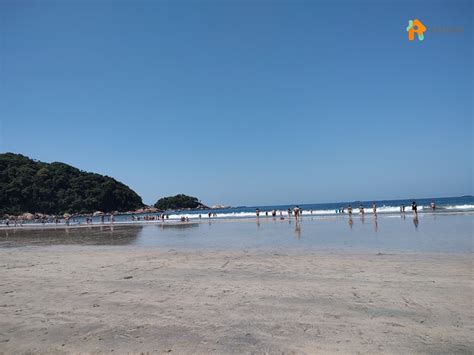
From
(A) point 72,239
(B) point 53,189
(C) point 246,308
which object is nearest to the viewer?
(C) point 246,308

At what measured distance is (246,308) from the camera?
24.5 ft

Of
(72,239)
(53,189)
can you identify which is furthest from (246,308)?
(53,189)

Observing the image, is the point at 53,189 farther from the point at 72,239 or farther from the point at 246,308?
the point at 246,308

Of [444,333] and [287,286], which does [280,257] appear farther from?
[444,333]

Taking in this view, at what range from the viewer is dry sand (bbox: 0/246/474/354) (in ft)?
18.5

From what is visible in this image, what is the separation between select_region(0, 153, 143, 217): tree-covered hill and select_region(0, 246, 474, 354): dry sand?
13283 centimetres

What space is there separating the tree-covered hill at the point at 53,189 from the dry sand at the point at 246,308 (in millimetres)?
132830

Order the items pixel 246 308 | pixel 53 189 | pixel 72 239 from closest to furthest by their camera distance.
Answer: pixel 246 308, pixel 72 239, pixel 53 189

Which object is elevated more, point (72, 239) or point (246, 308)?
point (246, 308)

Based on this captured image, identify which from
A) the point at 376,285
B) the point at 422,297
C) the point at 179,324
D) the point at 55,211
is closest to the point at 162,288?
the point at 179,324

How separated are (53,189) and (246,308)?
14782cm

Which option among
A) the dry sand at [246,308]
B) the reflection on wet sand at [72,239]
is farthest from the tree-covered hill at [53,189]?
the dry sand at [246,308]

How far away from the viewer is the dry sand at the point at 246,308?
563cm

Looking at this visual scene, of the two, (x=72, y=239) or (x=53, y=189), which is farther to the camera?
(x=53, y=189)
